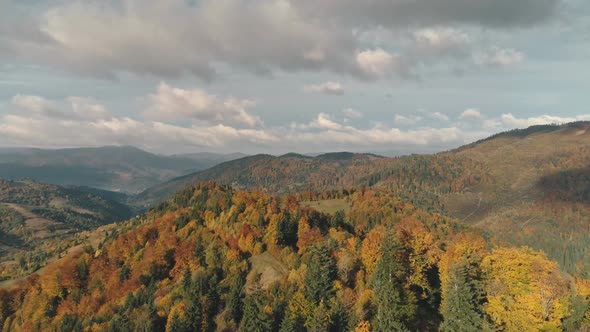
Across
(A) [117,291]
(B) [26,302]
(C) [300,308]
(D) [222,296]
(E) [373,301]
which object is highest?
(E) [373,301]

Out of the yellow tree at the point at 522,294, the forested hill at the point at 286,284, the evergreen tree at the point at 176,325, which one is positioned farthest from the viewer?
the evergreen tree at the point at 176,325

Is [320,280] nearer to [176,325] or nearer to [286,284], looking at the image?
[286,284]

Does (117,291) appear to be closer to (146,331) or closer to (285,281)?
(146,331)

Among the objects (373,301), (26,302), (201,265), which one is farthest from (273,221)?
(26,302)

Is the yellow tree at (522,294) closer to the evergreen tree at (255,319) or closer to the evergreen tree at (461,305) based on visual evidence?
the evergreen tree at (461,305)

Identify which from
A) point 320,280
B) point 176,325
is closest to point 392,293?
point 320,280

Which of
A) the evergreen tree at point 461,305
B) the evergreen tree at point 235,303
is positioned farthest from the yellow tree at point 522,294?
the evergreen tree at point 235,303
